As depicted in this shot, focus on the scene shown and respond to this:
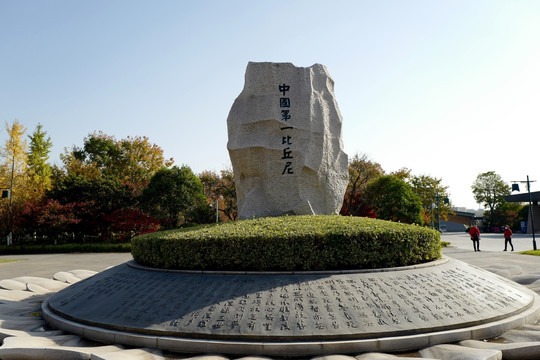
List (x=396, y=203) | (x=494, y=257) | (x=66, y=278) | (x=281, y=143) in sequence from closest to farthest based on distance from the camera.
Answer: (x=281, y=143)
(x=66, y=278)
(x=494, y=257)
(x=396, y=203)

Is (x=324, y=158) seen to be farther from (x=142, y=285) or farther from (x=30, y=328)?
(x=30, y=328)

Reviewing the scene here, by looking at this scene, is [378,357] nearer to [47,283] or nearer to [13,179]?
[47,283]

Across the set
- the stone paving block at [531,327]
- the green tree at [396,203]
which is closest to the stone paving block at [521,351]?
the stone paving block at [531,327]

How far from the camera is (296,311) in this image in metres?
4.88

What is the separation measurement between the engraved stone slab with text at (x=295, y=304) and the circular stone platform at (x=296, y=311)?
0.05ft

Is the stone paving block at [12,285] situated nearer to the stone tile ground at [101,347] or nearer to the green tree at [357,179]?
the stone tile ground at [101,347]

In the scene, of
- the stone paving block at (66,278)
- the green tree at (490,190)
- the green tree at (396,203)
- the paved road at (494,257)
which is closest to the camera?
the stone paving block at (66,278)

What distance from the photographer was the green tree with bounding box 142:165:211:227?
23.9 metres

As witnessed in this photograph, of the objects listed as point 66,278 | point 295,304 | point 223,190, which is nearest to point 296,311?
point 295,304

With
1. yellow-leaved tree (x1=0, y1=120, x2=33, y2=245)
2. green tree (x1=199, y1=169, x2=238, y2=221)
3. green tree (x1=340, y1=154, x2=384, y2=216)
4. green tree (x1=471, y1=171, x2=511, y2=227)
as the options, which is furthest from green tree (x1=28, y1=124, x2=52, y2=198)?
green tree (x1=471, y1=171, x2=511, y2=227)

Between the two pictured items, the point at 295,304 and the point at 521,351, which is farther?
the point at 295,304

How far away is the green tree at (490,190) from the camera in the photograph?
1875 inches

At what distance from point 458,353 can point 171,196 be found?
21.3 metres

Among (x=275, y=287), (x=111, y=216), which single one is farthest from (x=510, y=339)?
(x=111, y=216)
